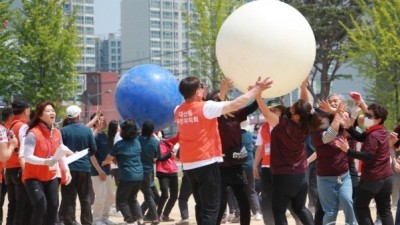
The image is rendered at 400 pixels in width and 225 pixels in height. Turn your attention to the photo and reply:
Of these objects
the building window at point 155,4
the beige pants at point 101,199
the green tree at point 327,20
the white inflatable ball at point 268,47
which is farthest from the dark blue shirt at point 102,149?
the building window at point 155,4

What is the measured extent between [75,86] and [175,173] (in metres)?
20.4

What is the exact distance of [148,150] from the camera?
44.9ft

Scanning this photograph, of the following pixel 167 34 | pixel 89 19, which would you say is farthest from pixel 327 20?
pixel 89 19

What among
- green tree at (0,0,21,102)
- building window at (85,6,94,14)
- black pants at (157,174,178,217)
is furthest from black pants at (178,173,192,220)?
building window at (85,6,94,14)

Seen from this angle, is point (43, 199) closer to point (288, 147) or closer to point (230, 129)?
point (230, 129)

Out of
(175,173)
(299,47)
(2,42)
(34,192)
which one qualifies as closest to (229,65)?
(299,47)

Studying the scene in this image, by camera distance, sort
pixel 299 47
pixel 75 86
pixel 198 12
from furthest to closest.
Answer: pixel 198 12 → pixel 75 86 → pixel 299 47

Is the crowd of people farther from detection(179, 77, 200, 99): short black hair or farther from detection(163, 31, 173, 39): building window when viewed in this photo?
detection(163, 31, 173, 39): building window

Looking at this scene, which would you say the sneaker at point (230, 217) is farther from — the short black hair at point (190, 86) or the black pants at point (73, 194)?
the short black hair at point (190, 86)

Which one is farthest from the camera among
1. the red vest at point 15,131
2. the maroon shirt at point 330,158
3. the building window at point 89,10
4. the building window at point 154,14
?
the building window at point 89,10

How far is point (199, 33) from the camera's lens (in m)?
39.1

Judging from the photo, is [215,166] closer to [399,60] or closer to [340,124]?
[340,124]

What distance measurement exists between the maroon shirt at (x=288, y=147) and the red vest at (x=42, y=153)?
276 centimetres

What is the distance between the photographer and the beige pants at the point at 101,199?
13.6 m
